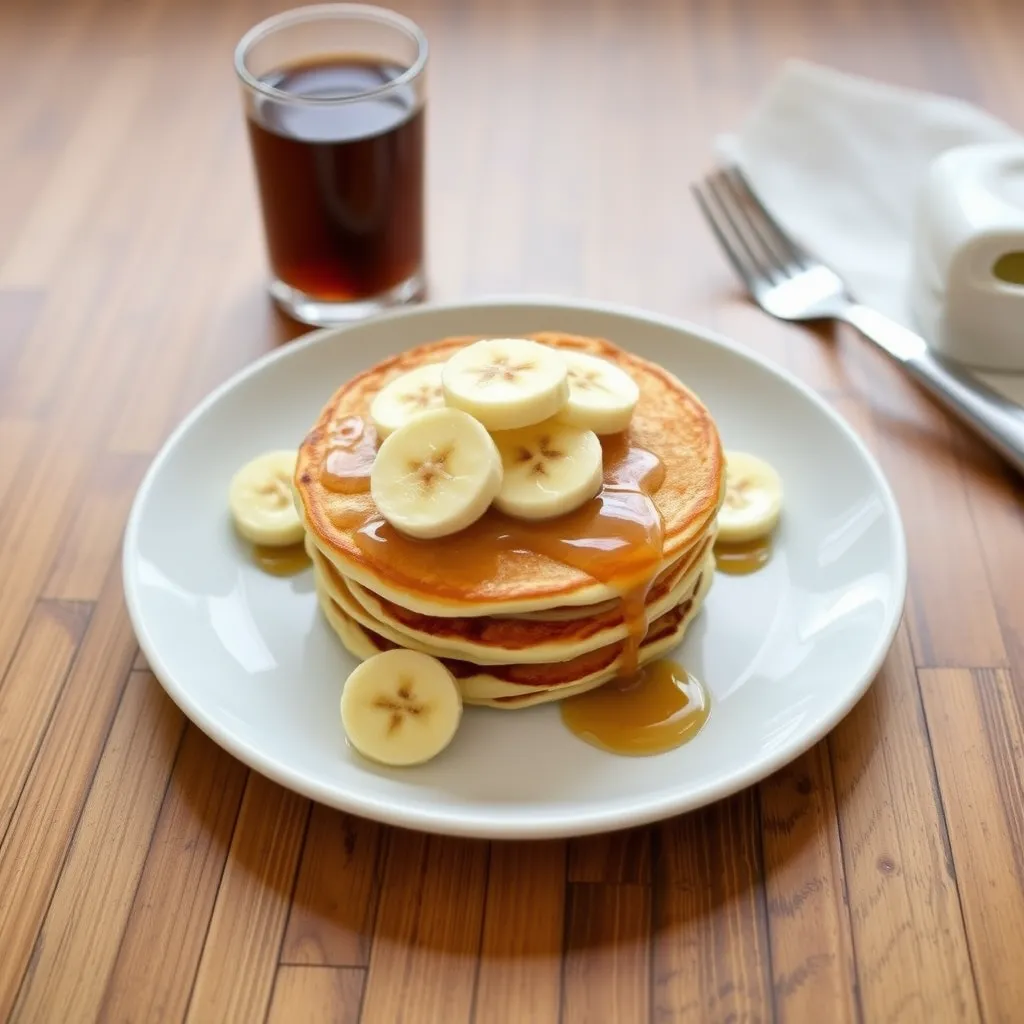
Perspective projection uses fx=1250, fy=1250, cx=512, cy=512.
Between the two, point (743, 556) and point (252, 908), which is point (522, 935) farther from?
point (743, 556)

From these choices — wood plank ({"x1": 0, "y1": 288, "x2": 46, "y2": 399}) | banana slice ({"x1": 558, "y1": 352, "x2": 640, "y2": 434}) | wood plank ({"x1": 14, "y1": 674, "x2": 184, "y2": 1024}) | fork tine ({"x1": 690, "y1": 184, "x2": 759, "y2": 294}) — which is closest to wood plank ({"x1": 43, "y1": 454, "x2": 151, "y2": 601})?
wood plank ({"x1": 14, "y1": 674, "x2": 184, "y2": 1024})

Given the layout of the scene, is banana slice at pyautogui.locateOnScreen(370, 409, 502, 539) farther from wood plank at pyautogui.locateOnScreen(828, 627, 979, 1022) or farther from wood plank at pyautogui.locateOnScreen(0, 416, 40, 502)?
wood plank at pyautogui.locateOnScreen(0, 416, 40, 502)

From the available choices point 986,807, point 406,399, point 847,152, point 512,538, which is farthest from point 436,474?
point 847,152

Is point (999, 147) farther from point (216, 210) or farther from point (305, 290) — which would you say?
point (216, 210)

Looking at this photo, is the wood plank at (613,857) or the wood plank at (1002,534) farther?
the wood plank at (1002,534)

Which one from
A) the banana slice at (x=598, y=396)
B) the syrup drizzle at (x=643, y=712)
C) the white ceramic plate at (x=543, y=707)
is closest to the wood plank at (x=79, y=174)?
the white ceramic plate at (x=543, y=707)

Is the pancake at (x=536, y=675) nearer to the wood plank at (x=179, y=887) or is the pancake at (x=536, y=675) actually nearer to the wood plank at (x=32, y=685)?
the wood plank at (x=179, y=887)
